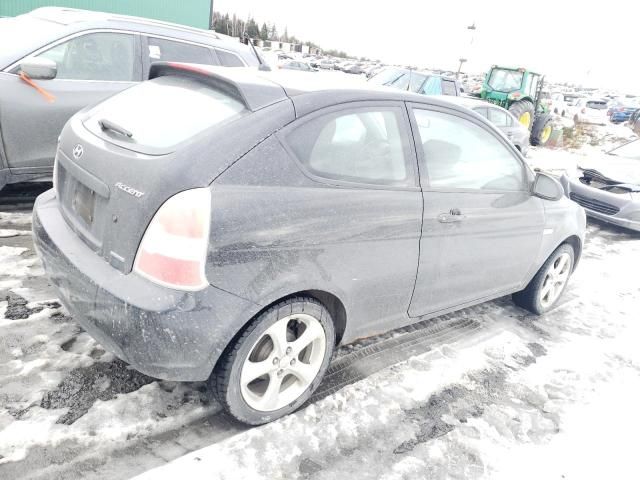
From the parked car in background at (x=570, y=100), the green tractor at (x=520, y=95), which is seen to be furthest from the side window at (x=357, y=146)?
the parked car in background at (x=570, y=100)

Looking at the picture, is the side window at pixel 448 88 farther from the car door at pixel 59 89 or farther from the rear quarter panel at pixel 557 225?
the car door at pixel 59 89

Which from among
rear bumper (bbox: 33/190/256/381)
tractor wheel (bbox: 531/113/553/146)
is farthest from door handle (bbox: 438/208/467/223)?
tractor wheel (bbox: 531/113/553/146)

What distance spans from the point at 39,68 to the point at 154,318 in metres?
3.02

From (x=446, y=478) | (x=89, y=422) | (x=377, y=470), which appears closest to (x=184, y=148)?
(x=89, y=422)

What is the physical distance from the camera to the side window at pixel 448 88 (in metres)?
12.3

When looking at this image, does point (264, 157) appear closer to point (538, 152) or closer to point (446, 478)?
point (446, 478)

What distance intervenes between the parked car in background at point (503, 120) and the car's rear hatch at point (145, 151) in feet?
28.6

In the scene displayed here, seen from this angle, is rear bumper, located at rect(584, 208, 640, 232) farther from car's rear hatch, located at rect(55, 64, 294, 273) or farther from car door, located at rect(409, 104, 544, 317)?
car's rear hatch, located at rect(55, 64, 294, 273)

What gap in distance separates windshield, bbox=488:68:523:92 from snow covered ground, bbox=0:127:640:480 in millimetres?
14665

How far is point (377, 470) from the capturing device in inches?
91.0

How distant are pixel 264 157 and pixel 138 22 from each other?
11.4 ft

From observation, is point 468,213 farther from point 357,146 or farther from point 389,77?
point 389,77

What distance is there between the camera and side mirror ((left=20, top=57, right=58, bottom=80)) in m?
3.91

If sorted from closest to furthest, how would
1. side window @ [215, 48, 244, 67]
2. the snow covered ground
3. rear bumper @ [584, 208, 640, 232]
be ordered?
the snow covered ground, side window @ [215, 48, 244, 67], rear bumper @ [584, 208, 640, 232]
